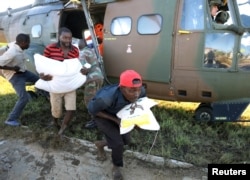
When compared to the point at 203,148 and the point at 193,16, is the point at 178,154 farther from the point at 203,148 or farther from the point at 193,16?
the point at 193,16

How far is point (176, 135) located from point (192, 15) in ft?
6.74

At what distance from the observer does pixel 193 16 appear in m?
5.75

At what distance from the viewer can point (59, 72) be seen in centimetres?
531

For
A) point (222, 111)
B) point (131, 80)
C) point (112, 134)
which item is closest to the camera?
point (131, 80)

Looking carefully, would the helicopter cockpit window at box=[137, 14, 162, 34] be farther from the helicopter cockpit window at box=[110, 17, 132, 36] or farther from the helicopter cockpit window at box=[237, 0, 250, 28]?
the helicopter cockpit window at box=[237, 0, 250, 28]

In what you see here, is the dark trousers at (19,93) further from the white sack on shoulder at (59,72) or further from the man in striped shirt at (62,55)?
the white sack on shoulder at (59,72)

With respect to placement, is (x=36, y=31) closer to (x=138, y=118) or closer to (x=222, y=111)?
(x=222, y=111)

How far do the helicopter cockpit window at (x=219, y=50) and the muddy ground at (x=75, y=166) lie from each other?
1.84 meters

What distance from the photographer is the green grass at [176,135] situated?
4.99 metres

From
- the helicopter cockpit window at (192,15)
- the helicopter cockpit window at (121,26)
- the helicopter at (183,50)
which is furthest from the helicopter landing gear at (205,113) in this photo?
the helicopter cockpit window at (121,26)

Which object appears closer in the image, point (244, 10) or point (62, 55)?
point (62, 55)

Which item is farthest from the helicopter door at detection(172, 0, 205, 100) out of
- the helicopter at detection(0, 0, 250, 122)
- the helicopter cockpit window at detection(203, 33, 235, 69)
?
the helicopter cockpit window at detection(203, 33, 235, 69)

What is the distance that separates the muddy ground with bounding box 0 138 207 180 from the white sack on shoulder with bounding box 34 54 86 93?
0.94 meters

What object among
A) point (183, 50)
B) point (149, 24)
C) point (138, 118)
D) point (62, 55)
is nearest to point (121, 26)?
point (149, 24)
